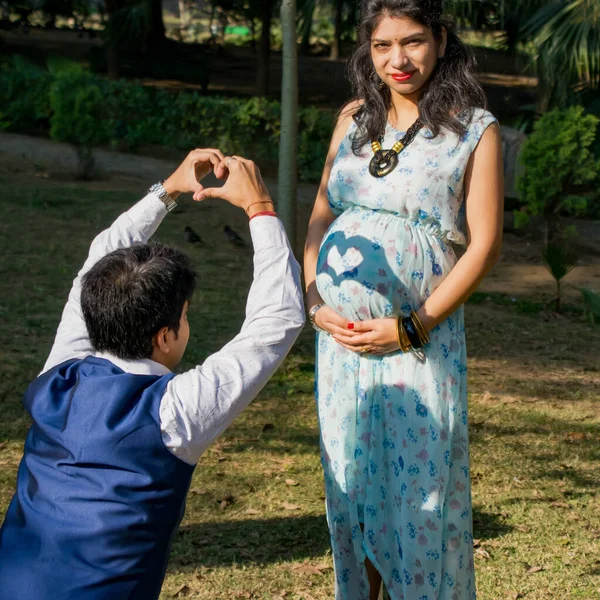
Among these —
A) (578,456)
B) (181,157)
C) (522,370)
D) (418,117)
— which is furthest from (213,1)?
(418,117)

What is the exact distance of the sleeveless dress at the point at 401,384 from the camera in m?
2.61

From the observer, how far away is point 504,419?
18.0ft

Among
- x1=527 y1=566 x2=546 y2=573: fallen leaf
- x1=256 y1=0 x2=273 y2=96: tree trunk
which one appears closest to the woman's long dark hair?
x1=527 y1=566 x2=546 y2=573: fallen leaf

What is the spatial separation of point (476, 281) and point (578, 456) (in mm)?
2722

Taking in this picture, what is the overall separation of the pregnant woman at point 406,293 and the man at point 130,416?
74 centimetres

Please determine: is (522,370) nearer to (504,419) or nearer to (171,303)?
(504,419)

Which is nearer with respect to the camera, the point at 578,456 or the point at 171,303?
the point at 171,303

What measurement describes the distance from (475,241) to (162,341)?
1.05 metres

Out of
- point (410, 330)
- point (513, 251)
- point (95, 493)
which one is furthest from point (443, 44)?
point (513, 251)

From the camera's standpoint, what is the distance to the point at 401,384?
2.64 m

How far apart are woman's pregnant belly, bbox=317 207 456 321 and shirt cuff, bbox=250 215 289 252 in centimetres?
74

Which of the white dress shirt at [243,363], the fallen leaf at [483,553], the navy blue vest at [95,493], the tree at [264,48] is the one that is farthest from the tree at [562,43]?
the navy blue vest at [95,493]

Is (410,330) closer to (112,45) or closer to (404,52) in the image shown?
(404,52)

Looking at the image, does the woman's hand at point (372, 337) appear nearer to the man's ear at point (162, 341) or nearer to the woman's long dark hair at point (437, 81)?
the woman's long dark hair at point (437, 81)
